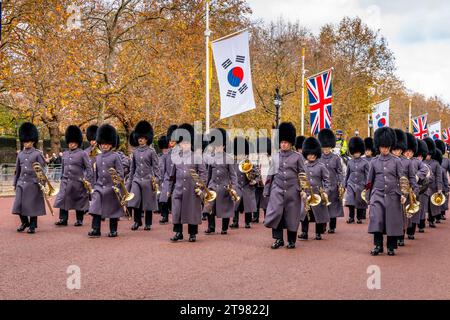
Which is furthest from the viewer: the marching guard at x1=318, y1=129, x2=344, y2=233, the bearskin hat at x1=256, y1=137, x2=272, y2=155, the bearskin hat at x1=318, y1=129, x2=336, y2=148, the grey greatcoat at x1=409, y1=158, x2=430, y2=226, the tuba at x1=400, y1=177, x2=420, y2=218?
the bearskin hat at x1=256, y1=137, x2=272, y2=155

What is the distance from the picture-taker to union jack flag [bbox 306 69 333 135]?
20438 mm

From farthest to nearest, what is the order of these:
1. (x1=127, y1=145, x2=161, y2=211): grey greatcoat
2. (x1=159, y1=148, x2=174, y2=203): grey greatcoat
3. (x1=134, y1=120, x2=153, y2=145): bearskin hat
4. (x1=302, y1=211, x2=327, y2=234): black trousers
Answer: (x1=159, y1=148, x2=174, y2=203): grey greatcoat < (x1=134, y1=120, x2=153, y2=145): bearskin hat < (x1=127, y1=145, x2=161, y2=211): grey greatcoat < (x1=302, y1=211, x2=327, y2=234): black trousers

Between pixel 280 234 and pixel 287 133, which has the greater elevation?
pixel 287 133

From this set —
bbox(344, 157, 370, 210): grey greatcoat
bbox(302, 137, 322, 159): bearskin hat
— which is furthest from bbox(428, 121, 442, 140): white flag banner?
bbox(302, 137, 322, 159): bearskin hat

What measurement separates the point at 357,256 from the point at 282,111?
2951 cm

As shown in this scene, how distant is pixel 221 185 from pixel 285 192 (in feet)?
7.14

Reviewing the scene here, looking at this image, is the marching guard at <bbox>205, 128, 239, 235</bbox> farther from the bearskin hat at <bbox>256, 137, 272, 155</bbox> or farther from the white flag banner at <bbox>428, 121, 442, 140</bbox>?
the white flag banner at <bbox>428, 121, 442, 140</bbox>

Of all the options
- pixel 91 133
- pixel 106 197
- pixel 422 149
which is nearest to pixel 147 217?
pixel 106 197

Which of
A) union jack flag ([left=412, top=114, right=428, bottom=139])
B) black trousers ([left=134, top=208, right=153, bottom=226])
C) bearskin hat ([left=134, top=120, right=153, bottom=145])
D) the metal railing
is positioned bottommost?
black trousers ([left=134, top=208, right=153, bottom=226])

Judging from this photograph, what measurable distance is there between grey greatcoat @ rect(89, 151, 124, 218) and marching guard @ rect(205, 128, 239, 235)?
1708 millimetres

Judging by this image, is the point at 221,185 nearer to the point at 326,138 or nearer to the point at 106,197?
the point at 106,197

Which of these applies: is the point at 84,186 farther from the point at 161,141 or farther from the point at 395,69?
the point at 395,69

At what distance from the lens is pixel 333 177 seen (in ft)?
42.0

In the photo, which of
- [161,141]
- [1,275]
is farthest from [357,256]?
[161,141]
